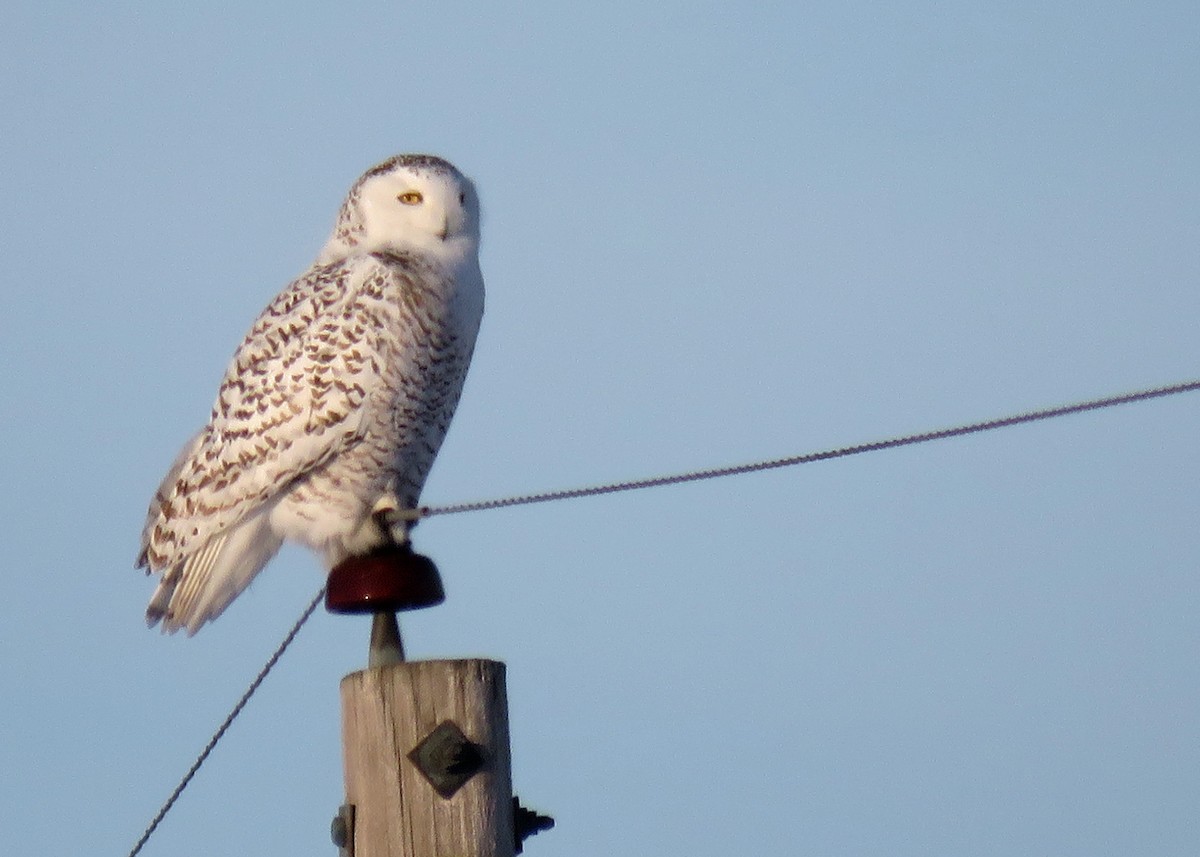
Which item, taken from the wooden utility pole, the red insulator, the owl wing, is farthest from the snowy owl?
the wooden utility pole

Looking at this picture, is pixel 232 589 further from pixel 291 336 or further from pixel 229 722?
pixel 229 722

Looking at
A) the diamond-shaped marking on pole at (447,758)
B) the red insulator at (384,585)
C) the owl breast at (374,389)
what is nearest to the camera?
the diamond-shaped marking on pole at (447,758)

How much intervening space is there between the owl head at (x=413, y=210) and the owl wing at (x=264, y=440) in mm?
204

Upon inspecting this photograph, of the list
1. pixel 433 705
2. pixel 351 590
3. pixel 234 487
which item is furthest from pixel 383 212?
pixel 433 705

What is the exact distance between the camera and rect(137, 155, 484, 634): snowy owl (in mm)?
5461

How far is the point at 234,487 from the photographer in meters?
5.52

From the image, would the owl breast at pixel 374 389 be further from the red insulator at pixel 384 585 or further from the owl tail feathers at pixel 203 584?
the red insulator at pixel 384 585

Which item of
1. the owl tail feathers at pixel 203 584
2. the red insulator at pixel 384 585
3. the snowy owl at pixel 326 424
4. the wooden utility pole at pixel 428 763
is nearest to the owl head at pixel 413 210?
the snowy owl at pixel 326 424

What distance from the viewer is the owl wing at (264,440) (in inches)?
215

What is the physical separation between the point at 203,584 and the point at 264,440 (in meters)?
0.47

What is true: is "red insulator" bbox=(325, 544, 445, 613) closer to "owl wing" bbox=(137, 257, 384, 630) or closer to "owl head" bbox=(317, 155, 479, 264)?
"owl wing" bbox=(137, 257, 384, 630)

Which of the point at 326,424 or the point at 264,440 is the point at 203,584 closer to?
the point at 264,440

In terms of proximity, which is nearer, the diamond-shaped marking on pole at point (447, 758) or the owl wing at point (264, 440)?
the diamond-shaped marking on pole at point (447, 758)

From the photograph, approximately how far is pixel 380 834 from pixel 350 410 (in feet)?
7.74
